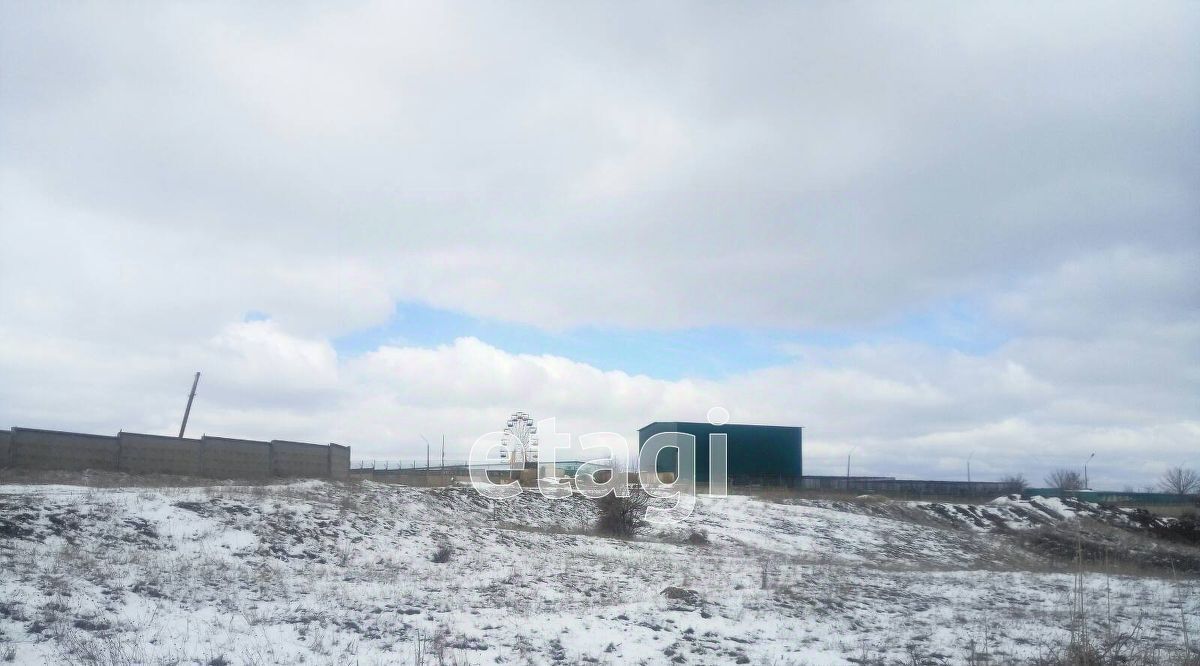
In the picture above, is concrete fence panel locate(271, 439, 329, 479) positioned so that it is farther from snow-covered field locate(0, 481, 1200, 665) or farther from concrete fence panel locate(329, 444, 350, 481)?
snow-covered field locate(0, 481, 1200, 665)

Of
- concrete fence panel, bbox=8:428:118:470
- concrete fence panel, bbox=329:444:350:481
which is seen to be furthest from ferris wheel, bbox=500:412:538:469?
concrete fence panel, bbox=8:428:118:470

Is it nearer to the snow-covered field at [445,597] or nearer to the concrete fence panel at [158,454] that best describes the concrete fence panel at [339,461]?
the concrete fence panel at [158,454]

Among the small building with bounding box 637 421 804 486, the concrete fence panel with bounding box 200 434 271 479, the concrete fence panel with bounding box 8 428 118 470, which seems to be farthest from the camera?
the small building with bounding box 637 421 804 486

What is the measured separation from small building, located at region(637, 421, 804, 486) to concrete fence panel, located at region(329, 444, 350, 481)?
101 ft

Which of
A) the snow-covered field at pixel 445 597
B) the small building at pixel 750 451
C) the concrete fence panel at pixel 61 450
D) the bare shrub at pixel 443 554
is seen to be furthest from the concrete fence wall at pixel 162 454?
the small building at pixel 750 451

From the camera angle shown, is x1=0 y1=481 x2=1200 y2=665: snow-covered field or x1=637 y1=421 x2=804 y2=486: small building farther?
x1=637 y1=421 x2=804 y2=486: small building

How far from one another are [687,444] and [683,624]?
57384 mm

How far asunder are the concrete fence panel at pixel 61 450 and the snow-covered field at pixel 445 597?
14758 millimetres

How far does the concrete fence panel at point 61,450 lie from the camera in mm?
31375

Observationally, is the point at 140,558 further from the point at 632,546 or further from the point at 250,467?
the point at 250,467

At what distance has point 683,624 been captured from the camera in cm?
1350

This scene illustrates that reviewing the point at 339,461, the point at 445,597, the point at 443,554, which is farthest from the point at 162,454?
the point at 445,597

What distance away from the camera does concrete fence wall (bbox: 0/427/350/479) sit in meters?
31.6

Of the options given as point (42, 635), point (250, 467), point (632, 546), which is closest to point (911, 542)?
point (632, 546)
